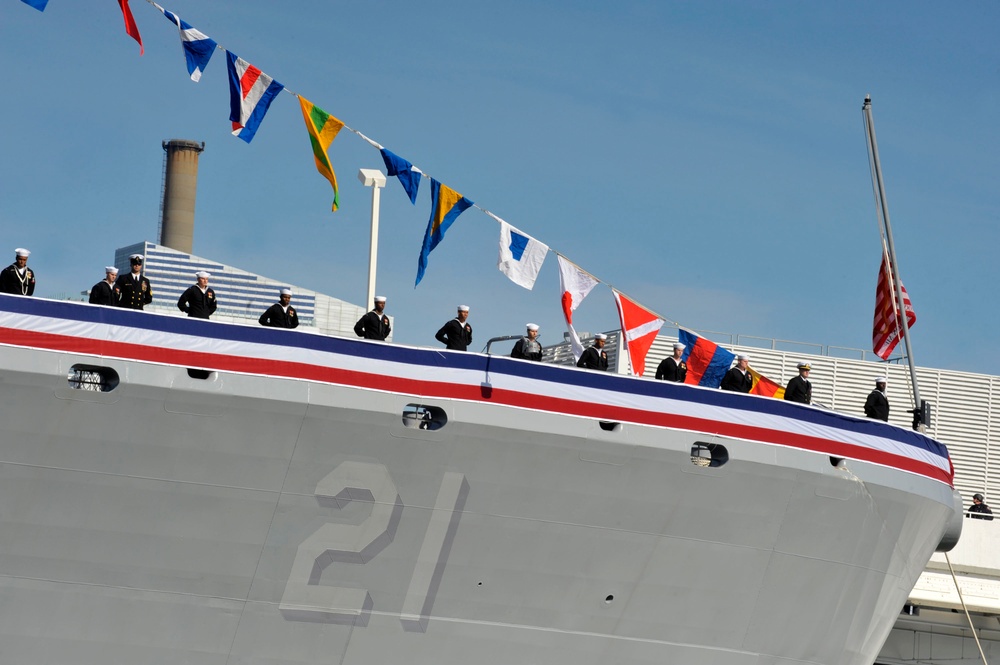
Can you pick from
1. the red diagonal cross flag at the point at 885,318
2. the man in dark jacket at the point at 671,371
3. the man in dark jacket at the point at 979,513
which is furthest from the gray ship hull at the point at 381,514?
the man in dark jacket at the point at 979,513

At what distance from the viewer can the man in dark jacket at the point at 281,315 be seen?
13516mm

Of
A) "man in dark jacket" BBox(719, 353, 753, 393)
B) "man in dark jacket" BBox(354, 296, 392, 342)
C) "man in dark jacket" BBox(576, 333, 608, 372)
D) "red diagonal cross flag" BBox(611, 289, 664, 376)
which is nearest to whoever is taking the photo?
"man in dark jacket" BBox(354, 296, 392, 342)

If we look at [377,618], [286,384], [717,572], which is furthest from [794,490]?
[286,384]

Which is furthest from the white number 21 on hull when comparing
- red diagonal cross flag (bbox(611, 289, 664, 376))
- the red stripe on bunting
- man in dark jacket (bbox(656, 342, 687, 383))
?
red diagonal cross flag (bbox(611, 289, 664, 376))

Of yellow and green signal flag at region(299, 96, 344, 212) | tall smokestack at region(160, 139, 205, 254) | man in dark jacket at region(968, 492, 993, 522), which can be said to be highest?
yellow and green signal flag at region(299, 96, 344, 212)

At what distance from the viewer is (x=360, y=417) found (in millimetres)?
12656

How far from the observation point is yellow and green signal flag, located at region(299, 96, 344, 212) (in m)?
15.1

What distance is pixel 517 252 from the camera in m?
15.5

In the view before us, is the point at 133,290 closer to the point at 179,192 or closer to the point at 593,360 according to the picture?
the point at 593,360

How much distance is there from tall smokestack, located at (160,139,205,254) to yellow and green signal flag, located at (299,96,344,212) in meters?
20.0

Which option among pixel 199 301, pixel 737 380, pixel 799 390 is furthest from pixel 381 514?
pixel 799 390

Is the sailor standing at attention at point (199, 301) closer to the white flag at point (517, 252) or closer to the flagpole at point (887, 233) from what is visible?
the white flag at point (517, 252)

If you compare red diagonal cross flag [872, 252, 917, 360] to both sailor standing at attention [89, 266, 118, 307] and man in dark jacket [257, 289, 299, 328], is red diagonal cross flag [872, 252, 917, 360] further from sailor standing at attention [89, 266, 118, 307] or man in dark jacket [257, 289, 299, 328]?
sailor standing at attention [89, 266, 118, 307]

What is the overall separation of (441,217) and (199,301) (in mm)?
3674
